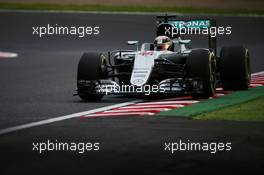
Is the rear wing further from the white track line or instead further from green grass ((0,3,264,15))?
green grass ((0,3,264,15))

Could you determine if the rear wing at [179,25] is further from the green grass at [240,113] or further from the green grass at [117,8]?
the green grass at [117,8]

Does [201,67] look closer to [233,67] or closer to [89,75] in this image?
[233,67]

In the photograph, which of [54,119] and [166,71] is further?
[166,71]

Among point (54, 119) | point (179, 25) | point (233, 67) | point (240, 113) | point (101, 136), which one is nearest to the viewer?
point (101, 136)

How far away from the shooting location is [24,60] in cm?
2897

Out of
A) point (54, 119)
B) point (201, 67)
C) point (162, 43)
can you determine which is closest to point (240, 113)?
point (201, 67)

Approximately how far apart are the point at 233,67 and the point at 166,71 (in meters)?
1.39

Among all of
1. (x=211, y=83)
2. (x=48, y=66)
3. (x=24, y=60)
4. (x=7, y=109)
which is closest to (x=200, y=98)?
(x=211, y=83)

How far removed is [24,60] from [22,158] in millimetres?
18588

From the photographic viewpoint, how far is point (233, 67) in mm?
18422

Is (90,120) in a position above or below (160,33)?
below

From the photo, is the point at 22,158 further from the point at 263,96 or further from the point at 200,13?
the point at 200,13

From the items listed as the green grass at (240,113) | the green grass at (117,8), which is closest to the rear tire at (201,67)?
the green grass at (240,113)

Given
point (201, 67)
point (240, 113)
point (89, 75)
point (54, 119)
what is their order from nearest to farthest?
point (54, 119) < point (240, 113) < point (201, 67) < point (89, 75)
